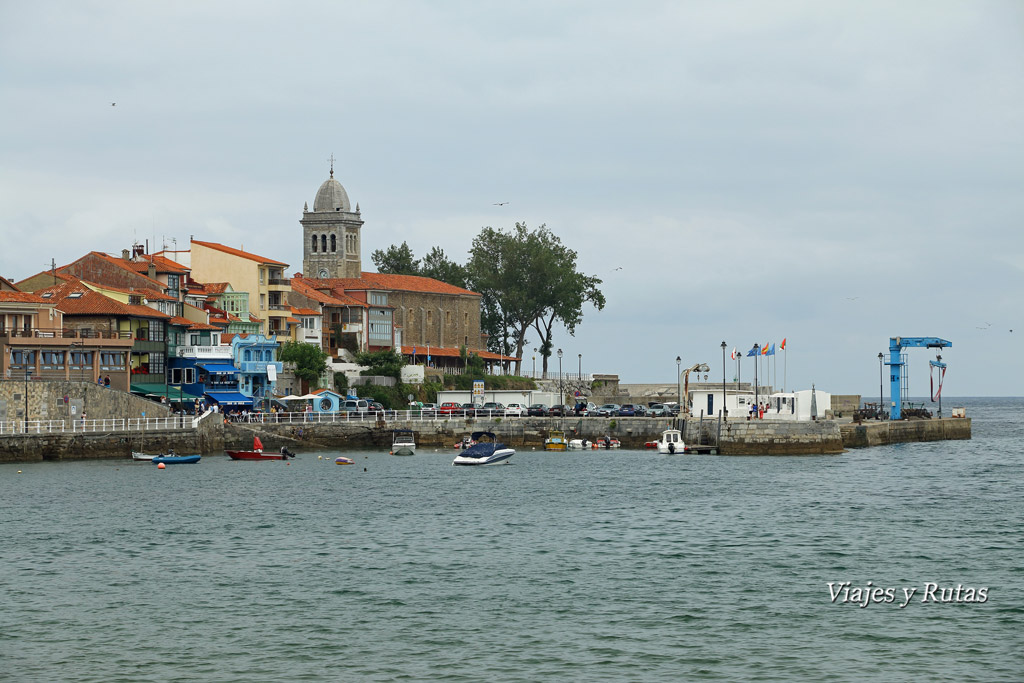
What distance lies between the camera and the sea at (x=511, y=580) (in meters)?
29.3

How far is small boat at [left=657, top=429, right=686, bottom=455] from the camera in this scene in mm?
88188

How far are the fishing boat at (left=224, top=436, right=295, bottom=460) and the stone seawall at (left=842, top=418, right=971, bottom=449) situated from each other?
38138 millimetres

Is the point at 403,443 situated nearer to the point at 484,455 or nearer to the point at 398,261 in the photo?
the point at 484,455

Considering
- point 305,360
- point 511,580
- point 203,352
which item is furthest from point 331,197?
point 511,580

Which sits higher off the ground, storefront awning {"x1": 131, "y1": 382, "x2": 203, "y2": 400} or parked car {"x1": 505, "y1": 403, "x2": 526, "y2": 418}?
storefront awning {"x1": 131, "y1": 382, "x2": 203, "y2": 400}

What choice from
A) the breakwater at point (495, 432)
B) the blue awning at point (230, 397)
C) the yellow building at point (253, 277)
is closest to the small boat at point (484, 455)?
the breakwater at point (495, 432)

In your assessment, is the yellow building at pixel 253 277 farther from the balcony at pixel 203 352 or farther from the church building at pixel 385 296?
the balcony at pixel 203 352

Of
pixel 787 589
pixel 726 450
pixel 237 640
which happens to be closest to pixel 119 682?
pixel 237 640

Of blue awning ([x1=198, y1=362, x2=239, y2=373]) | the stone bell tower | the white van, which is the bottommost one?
the white van

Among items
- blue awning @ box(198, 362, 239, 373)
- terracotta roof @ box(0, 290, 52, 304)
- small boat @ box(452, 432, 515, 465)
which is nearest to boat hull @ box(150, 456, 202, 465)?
small boat @ box(452, 432, 515, 465)

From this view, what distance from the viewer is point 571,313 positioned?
483 feet

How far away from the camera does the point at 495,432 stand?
98.4 m

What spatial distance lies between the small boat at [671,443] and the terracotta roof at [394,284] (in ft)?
169

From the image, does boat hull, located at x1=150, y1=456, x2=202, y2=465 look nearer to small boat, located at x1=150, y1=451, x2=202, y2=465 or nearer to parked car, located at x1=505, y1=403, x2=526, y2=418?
small boat, located at x1=150, y1=451, x2=202, y2=465
